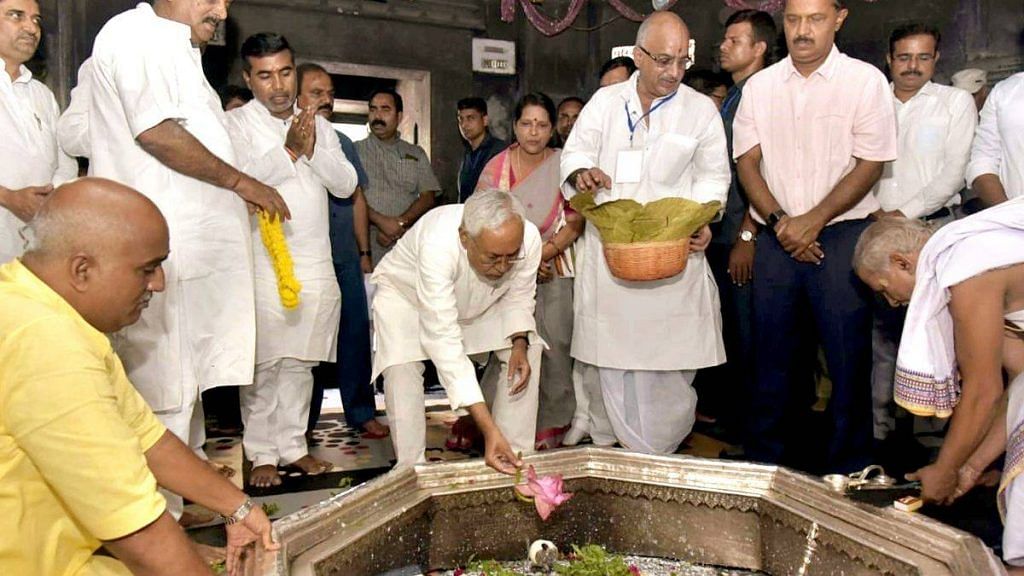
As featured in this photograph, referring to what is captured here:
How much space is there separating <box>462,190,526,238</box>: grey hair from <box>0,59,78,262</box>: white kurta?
155cm

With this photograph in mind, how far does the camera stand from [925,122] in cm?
405

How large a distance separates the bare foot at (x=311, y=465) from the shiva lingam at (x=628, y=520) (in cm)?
150

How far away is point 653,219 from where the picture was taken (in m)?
3.31

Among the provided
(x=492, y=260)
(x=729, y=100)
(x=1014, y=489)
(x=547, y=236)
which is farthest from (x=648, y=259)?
(x=1014, y=489)

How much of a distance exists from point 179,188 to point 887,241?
2166 millimetres

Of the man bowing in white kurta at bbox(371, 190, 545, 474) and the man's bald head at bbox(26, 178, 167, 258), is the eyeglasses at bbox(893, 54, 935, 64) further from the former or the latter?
the man's bald head at bbox(26, 178, 167, 258)

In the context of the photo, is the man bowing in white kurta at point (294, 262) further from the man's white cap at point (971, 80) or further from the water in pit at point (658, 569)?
the man's white cap at point (971, 80)

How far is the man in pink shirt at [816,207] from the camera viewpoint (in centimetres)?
343

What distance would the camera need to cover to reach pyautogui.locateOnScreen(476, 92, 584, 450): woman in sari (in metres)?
4.20

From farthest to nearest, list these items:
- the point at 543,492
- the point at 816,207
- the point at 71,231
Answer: the point at 816,207, the point at 543,492, the point at 71,231

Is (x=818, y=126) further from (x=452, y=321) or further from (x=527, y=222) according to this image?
(x=452, y=321)

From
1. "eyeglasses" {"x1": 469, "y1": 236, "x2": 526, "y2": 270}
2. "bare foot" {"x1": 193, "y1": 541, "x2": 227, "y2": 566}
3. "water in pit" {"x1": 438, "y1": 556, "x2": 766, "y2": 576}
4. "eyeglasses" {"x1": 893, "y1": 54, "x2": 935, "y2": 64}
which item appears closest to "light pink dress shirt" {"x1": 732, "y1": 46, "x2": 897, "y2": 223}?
"eyeglasses" {"x1": 893, "y1": 54, "x2": 935, "y2": 64}

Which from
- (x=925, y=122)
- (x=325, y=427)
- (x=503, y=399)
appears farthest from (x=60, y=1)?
(x=925, y=122)

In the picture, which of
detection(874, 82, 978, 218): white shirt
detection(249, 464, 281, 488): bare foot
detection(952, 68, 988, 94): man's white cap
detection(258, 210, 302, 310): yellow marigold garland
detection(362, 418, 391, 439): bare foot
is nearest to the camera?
detection(258, 210, 302, 310): yellow marigold garland
